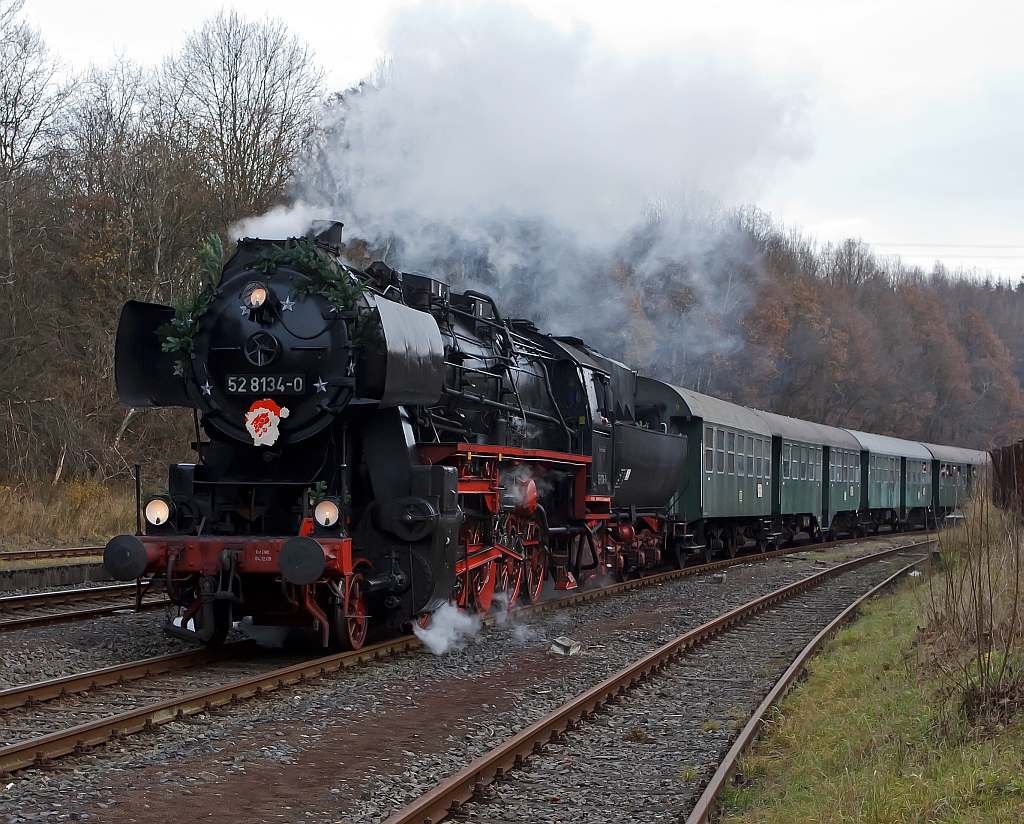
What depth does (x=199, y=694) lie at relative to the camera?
6070 mm

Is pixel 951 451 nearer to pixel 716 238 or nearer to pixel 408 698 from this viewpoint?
pixel 716 238

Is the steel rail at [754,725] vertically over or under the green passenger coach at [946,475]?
under

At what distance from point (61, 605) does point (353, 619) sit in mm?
4660

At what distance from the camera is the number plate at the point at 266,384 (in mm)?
7746

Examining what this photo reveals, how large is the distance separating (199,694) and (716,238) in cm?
2284

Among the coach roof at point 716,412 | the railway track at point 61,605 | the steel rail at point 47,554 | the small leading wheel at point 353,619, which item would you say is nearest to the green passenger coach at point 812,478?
the coach roof at point 716,412

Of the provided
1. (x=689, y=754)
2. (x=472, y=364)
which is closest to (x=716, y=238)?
(x=472, y=364)

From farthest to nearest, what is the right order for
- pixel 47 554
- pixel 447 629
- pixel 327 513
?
pixel 47 554
pixel 447 629
pixel 327 513

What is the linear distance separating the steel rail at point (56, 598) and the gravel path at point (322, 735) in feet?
4.64

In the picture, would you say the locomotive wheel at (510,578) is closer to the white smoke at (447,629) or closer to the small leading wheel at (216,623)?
the white smoke at (447,629)

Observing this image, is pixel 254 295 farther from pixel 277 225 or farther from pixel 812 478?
pixel 812 478

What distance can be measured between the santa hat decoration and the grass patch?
4027mm

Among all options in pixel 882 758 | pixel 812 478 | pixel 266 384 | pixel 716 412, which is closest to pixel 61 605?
pixel 266 384

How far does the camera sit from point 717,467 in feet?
56.7
